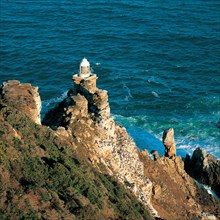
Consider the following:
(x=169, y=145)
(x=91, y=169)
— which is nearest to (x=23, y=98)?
(x=91, y=169)

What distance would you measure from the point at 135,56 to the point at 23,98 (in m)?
60.2

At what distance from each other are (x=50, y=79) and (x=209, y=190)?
43.3 m

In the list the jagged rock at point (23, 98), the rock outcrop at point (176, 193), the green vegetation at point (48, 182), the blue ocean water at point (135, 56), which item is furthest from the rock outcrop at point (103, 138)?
the blue ocean water at point (135, 56)

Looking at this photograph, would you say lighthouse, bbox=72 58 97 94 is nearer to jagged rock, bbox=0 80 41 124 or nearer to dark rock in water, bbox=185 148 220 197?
jagged rock, bbox=0 80 41 124

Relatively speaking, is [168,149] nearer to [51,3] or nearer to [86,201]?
[86,201]

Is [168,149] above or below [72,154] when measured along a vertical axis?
below

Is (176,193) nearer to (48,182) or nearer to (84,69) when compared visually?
(84,69)

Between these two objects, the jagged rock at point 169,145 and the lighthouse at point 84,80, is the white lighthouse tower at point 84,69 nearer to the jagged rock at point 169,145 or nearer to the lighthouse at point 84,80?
the lighthouse at point 84,80

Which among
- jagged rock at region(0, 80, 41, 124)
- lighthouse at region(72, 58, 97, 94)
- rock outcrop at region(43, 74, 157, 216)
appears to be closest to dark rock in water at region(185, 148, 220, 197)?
rock outcrop at region(43, 74, 157, 216)

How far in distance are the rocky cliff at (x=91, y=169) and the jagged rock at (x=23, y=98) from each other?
0.83 feet

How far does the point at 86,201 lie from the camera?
27.9m

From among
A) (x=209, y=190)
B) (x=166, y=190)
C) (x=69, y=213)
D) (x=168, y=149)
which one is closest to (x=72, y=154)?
(x=69, y=213)

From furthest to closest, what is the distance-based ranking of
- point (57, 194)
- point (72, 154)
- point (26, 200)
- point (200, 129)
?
point (200, 129), point (72, 154), point (57, 194), point (26, 200)

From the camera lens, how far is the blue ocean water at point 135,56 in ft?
252
